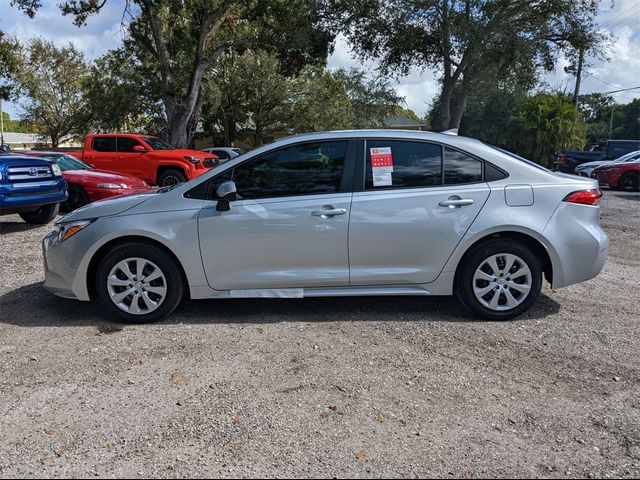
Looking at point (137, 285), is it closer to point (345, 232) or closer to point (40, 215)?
point (345, 232)

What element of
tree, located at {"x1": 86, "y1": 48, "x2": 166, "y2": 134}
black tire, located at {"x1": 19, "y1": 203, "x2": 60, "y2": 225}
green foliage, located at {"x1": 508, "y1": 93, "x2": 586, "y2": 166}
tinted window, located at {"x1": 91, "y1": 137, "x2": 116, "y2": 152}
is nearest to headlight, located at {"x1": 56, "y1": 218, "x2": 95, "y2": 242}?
black tire, located at {"x1": 19, "y1": 203, "x2": 60, "y2": 225}

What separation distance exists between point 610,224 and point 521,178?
6886mm

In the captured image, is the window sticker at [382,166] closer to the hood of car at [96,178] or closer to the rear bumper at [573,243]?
the rear bumper at [573,243]

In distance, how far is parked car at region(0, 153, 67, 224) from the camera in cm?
827

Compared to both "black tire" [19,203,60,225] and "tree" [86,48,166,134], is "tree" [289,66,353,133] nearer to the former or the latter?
"tree" [86,48,166,134]

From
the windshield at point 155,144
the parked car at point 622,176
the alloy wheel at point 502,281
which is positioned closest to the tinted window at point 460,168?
the alloy wheel at point 502,281

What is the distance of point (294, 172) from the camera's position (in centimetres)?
473

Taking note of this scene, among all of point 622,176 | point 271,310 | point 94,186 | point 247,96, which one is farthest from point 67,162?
point 247,96

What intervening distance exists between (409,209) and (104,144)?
13.5 m

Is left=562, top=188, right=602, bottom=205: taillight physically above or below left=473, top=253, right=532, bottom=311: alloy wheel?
above

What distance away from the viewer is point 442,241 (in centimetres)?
460

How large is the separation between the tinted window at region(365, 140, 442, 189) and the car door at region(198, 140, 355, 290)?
0.67 ft

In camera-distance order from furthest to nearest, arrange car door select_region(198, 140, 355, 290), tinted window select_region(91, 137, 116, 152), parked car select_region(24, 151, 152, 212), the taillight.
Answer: tinted window select_region(91, 137, 116, 152), parked car select_region(24, 151, 152, 212), the taillight, car door select_region(198, 140, 355, 290)

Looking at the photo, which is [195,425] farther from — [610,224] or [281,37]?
[281,37]
